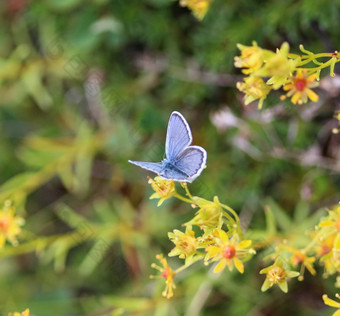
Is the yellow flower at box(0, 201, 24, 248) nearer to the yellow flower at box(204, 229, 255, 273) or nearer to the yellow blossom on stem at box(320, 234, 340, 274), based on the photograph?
the yellow flower at box(204, 229, 255, 273)

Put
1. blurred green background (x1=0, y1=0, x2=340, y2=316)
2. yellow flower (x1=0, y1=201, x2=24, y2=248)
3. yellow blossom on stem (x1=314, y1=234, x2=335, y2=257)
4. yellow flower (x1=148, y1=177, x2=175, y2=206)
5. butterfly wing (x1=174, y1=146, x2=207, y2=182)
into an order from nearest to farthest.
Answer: butterfly wing (x1=174, y1=146, x2=207, y2=182) → yellow flower (x1=148, y1=177, x2=175, y2=206) → yellow blossom on stem (x1=314, y1=234, x2=335, y2=257) → yellow flower (x1=0, y1=201, x2=24, y2=248) → blurred green background (x1=0, y1=0, x2=340, y2=316)

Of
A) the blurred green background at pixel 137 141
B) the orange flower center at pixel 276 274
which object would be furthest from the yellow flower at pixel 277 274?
the blurred green background at pixel 137 141

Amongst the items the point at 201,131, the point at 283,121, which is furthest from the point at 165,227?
the point at 283,121

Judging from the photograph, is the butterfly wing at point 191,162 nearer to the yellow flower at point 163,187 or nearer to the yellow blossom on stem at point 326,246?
the yellow flower at point 163,187

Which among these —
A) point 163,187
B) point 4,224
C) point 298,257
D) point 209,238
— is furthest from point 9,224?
point 298,257

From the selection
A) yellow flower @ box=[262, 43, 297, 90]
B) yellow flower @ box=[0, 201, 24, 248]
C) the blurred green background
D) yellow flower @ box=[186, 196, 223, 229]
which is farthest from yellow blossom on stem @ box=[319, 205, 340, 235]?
yellow flower @ box=[0, 201, 24, 248]

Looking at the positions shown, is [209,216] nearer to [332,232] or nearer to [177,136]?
[177,136]
